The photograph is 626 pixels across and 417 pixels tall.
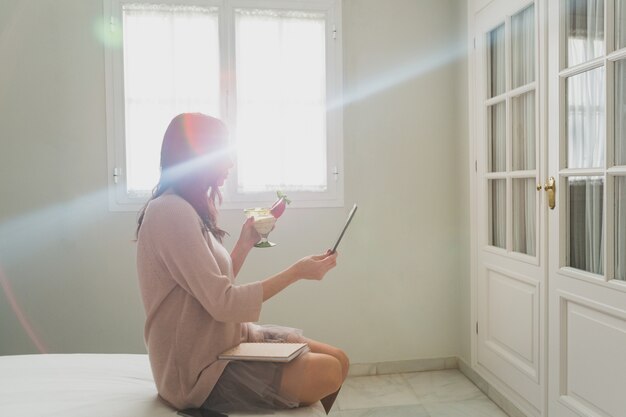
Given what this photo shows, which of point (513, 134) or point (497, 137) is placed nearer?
point (513, 134)

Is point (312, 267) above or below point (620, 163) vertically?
below

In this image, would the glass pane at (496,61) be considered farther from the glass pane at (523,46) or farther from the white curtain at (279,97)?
the white curtain at (279,97)

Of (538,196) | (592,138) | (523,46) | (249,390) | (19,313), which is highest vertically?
(523,46)

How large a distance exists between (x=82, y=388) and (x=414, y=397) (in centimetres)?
193

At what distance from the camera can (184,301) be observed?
1400 mm

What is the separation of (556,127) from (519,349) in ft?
3.90

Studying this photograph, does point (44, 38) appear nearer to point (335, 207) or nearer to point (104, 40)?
point (104, 40)

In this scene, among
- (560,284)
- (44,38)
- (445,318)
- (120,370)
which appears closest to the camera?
(120,370)

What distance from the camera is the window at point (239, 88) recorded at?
2.90 metres

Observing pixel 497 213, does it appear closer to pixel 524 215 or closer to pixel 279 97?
pixel 524 215

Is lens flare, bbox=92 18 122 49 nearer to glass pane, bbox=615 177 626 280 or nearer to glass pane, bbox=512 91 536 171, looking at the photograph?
glass pane, bbox=512 91 536 171

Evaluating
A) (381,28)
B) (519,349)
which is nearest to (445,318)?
(519,349)

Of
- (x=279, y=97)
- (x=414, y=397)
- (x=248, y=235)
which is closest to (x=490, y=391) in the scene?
(x=414, y=397)

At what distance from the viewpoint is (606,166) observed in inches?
72.2
